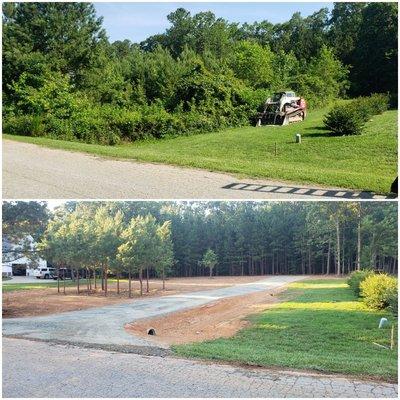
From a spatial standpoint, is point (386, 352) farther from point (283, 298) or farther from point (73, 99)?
point (73, 99)

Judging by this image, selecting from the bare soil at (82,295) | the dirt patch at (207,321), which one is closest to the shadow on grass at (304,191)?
the dirt patch at (207,321)

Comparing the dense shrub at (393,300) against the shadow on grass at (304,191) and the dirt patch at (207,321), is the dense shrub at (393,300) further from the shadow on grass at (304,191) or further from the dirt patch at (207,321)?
the dirt patch at (207,321)

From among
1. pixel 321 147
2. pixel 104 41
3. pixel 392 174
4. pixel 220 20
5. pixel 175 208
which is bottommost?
pixel 175 208

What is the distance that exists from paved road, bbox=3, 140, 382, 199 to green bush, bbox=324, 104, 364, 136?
719 cm

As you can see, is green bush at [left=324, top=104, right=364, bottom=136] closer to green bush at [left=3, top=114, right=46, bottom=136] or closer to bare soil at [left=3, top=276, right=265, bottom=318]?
bare soil at [left=3, top=276, right=265, bottom=318]

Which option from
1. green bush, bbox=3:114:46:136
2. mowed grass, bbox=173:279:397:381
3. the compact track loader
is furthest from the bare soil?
the compact track loader

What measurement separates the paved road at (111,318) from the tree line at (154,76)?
275 inches

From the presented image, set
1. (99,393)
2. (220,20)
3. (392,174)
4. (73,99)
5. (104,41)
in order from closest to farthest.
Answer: (99,393), (392,174), (73,99), (104,41), (220,20)

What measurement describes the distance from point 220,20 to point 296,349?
28884 mm

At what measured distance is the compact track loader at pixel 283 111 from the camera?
21359mm

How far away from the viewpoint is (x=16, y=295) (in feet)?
39.2

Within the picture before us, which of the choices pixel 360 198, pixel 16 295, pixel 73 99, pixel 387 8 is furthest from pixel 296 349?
pixel 387 8

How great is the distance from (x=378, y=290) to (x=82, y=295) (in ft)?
24.3

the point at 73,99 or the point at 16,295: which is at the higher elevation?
the point at 73,99
